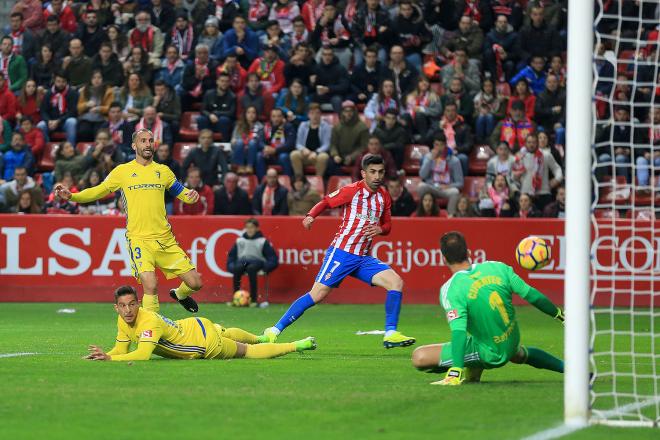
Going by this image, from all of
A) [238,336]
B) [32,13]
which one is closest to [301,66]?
[32,13]

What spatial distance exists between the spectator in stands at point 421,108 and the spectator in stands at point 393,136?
0.49 m

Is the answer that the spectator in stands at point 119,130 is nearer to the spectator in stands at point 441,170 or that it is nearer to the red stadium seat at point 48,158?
the red stadium seat at point 48,158

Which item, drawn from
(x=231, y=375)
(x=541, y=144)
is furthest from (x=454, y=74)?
(x=231, y=375)

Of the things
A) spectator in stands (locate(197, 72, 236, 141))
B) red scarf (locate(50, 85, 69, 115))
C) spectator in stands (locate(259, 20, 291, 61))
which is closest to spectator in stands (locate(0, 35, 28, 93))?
red scarf (locate(50, 85, 69, 115))

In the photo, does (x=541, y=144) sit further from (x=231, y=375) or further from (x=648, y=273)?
(x=231, y=375)

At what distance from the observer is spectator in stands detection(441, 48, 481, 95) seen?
77.3 ft

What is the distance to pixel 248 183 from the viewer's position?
22500 mm

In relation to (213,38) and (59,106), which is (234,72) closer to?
(213,38)

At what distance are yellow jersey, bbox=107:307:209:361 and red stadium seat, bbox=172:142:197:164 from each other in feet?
40.8

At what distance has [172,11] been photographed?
25.2m

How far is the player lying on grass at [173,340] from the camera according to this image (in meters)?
10.4

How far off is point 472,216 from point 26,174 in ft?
25.8

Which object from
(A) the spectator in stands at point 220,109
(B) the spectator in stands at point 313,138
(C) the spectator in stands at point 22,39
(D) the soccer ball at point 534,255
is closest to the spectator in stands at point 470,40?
(B) the spectator in stands at point 313,138

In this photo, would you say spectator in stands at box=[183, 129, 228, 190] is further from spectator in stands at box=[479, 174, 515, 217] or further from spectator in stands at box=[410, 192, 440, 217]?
spectator in stands at box=[479, 174, 515, 217]
